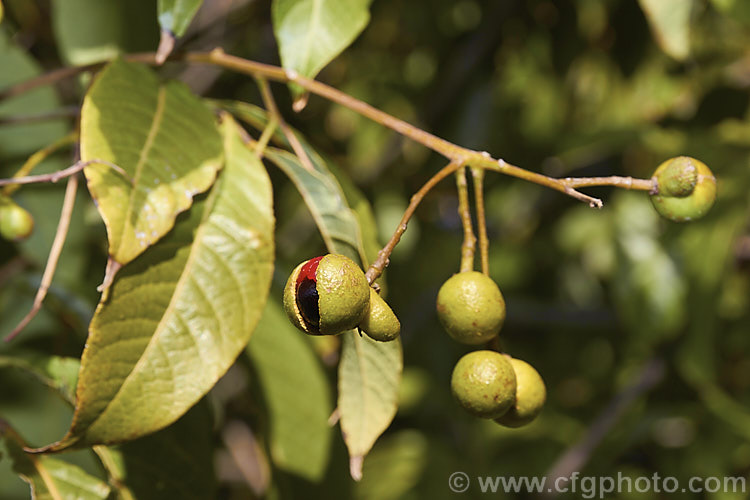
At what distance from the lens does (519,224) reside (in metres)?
2.72

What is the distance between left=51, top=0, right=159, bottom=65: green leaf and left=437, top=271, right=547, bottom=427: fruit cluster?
0.92m

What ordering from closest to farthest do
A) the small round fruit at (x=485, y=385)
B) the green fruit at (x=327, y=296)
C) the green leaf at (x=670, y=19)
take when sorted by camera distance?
1. the green fruit at (x=327, y=296)
2. the small round fruit at (x=485, y=385)
3. the green leaf at (x=670, y=19)

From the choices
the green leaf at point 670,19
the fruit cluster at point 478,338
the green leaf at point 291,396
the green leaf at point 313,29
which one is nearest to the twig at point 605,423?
the green leaf at point 291,396

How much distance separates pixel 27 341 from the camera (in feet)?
4.09

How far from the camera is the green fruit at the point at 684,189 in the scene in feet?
2.59

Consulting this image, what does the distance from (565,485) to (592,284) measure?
915 mm

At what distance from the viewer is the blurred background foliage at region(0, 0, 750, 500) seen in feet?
4.59

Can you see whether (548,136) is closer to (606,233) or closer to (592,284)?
(606,233)

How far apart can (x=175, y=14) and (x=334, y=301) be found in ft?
1.72

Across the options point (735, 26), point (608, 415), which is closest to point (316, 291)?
point (608, 415)

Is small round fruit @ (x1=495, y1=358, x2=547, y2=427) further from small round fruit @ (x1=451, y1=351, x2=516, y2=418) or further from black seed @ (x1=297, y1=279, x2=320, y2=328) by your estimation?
black seed @ (x1=297, y1=279, x2=320, y2=328)

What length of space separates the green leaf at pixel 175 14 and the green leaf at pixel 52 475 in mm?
580

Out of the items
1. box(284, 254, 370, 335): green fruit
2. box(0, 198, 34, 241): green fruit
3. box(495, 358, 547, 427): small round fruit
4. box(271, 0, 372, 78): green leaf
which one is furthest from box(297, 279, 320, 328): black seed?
box(0, 198, 34, 241): green fruit

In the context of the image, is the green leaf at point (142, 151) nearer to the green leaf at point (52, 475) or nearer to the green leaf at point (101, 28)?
the green leaf at point (52, 475)
